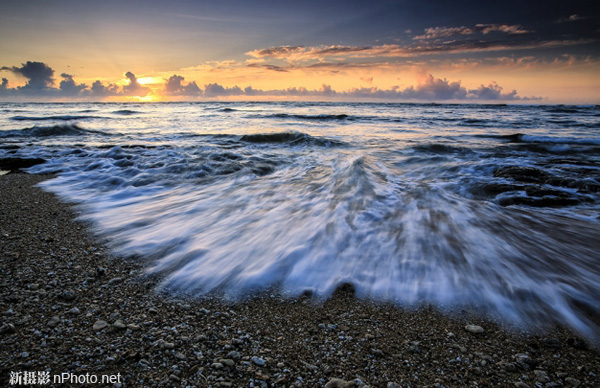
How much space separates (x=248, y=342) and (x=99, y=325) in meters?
1.04

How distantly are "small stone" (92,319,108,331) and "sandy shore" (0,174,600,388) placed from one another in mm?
29

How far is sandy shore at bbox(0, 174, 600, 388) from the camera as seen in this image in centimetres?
170

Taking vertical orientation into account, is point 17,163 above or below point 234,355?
below

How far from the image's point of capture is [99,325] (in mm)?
2020

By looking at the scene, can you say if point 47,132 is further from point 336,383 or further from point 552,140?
point 552,140

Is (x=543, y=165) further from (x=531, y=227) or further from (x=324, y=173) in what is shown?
(x=324, y=173)

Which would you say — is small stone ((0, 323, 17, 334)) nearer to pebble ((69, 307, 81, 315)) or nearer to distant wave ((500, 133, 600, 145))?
pebble ((69, 307, 81, 315))

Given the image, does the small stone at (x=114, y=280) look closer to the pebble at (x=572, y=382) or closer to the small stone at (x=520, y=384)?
the small stone at (x=520, y=384)

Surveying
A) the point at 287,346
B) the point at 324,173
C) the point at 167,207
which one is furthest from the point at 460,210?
the point at 167,207

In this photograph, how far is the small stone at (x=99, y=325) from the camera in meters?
1.99

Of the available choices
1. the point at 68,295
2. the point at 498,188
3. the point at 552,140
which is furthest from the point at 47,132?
the point at 552,140

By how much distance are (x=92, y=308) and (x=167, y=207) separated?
275cm

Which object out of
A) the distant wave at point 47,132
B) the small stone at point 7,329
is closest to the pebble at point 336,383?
the small stone at point 7,329

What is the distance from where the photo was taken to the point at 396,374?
5.73ft
